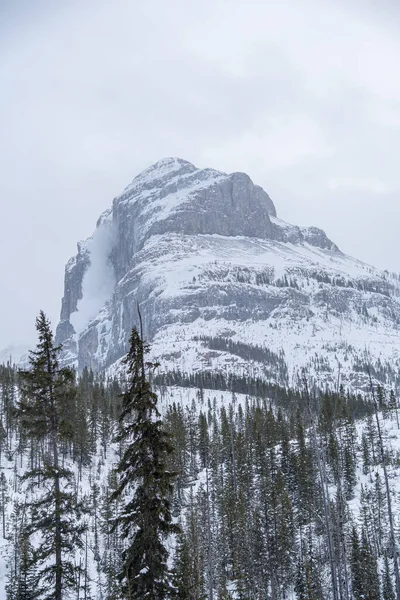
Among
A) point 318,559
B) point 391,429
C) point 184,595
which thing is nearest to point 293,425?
point 391,429

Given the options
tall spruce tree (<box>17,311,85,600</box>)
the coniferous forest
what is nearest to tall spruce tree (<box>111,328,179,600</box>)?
the coniferous forest

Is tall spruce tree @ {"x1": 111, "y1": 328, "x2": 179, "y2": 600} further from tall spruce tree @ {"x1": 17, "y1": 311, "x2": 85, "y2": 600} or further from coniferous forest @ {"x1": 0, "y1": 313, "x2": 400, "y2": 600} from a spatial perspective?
tall spruce tree @ {"x1": 17, "y1": 311, "x2": 85, "y2": 600}

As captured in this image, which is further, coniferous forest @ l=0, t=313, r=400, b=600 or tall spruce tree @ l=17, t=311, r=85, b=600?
tall spruce tree @ l=17, t=311, r=85, b=600

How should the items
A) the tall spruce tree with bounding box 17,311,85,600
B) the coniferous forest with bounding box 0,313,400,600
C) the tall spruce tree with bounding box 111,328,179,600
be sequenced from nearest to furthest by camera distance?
the tall spruce tree with bounding box 111,328,179,600
the coniferous forest with bounding box 0,313,400,600
the tall spruce tree with bounding box 17,311,85,600

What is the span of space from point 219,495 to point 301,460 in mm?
13283

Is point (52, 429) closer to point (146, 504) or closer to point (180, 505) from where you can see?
point (146, 504)

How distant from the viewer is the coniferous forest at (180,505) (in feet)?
70.6

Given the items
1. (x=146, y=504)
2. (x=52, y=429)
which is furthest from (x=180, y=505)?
(x=146, y=504)

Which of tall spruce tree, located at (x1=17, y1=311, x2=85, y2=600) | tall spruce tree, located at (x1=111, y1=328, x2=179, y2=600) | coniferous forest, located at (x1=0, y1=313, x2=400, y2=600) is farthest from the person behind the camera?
tall spruce tree, located at (x1=17, y1=311, x2=85, y2=600)

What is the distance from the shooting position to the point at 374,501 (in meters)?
75.4

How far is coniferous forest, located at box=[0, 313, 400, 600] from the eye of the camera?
2152 cm

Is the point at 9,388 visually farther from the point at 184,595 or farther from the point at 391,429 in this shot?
the point at 184,595

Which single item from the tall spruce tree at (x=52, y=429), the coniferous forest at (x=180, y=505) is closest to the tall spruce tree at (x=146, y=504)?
the coniferous forest at (x=180, y=505)

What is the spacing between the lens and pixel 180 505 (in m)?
90.2
